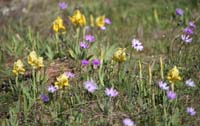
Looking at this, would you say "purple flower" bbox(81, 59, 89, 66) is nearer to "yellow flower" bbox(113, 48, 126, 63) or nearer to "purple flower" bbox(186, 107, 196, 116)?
"yellow flower" bbox(113, 48, 126, 63)

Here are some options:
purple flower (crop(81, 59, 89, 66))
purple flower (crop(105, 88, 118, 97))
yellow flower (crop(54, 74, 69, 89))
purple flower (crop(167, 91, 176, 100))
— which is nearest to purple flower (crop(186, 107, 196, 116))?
purple flower (crop(167, 91, 176, 100))

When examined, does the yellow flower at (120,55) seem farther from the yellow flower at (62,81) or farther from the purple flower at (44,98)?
the purple flower at (44,98)

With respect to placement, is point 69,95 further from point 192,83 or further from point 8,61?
point 8,61

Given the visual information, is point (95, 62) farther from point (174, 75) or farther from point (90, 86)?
point (174, 75)

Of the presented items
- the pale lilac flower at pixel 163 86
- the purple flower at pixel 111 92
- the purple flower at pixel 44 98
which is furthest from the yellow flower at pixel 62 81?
the pale lilac flower at pixel 163 86

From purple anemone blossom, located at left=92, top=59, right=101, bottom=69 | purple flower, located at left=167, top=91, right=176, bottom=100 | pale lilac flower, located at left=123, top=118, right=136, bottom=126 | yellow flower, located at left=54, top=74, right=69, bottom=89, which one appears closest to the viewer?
pale lilac flower, located at left=123, top=118, right=136, bottom=126

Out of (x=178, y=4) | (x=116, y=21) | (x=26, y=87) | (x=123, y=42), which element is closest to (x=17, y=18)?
(x=116, y=21)

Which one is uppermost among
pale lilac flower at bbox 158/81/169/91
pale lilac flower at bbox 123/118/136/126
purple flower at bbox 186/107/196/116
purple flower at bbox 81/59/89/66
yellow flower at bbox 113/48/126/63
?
purple flower at bbox 81/59/89/66
